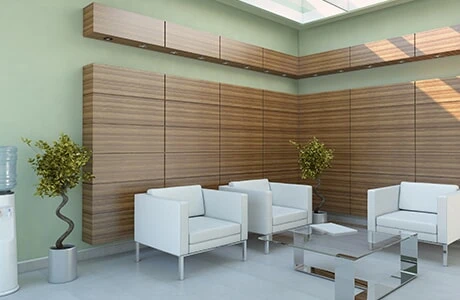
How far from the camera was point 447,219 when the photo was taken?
5.26 metres

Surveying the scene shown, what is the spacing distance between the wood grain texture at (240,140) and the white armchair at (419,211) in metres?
2.52

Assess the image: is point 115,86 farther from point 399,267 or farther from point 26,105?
point 399,267

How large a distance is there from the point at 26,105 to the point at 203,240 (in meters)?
3.03

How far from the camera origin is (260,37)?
331 inches

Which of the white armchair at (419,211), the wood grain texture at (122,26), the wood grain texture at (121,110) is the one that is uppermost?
the wood grain texture at (122,26)

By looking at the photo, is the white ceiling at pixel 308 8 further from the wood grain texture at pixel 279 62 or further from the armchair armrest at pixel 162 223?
the armchair armrest at pixel 162 223

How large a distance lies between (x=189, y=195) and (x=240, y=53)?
3136 millimetres

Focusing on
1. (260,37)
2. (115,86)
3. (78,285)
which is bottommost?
(78,285)

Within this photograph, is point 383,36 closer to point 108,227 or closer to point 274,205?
point 274,205

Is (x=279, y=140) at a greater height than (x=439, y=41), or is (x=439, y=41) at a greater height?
(x=439, y=41)

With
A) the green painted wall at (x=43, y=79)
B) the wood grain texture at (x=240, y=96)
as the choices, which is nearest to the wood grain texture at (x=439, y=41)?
the wood grain texture at (x=240, y=96)

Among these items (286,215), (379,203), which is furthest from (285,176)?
(379,203)

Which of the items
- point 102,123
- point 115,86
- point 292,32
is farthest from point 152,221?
point 292,32

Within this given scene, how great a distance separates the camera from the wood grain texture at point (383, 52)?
7.11m
